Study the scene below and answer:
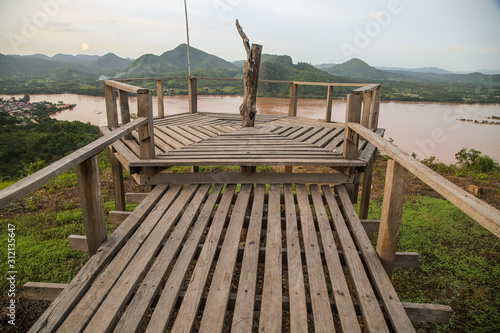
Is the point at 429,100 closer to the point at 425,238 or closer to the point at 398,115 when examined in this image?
the point at 398,115

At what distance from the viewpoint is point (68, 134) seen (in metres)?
13.8

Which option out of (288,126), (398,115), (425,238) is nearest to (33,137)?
(288,126)

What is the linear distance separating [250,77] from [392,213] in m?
3.28

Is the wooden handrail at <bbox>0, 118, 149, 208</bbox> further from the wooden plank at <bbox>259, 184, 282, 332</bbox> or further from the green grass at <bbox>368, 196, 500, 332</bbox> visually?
the green grass at <bbox>368, 196, 500, 332</bbox>

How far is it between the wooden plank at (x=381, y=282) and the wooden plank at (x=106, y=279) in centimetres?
140

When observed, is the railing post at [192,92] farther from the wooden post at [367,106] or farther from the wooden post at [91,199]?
the wooden post at [91,199]

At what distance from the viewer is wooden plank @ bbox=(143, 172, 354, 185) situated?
9.66 ft

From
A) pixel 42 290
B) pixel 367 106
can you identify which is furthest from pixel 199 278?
pixel 367 106

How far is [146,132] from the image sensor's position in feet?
9.56

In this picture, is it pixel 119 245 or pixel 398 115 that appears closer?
pixel 119 245

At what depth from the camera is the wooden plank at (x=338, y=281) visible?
4.60 ft

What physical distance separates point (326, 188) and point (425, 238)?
260cm

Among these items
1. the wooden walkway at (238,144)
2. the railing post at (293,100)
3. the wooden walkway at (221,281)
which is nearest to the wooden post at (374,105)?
Answer: the wooden walkway at (238,144)

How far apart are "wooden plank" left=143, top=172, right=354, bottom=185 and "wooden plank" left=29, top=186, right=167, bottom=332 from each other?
0.49 m
